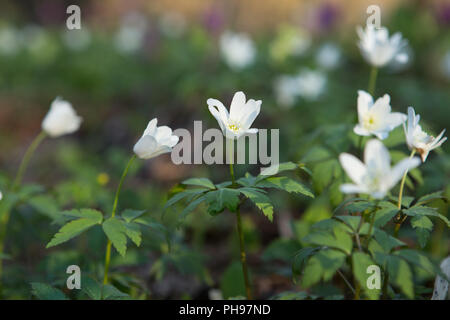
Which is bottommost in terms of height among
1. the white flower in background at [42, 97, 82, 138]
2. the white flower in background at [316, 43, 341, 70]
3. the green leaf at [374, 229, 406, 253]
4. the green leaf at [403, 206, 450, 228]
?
the green leaf at [374, 229, 406, 253]

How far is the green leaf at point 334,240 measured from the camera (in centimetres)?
146

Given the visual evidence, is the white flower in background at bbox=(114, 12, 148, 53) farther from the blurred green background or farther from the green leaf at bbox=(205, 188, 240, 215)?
the green leaf at bbox=(205, 188, 240, 215)

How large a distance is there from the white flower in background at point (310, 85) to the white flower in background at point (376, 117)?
248 centimetres

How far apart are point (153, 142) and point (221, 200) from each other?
A: 0.35 metres

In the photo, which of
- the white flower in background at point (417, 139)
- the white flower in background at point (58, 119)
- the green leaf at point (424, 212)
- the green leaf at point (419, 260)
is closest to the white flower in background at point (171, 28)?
the white flower in background at point (58, 119)

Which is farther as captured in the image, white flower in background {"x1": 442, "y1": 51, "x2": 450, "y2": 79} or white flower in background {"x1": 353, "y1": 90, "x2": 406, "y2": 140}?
white flower in background {"x1": 442, "y1": 51, "x2": 450, "y2": 79}

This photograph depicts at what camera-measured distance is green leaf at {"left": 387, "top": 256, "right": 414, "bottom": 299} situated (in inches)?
51.8

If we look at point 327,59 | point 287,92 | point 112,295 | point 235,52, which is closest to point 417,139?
point 112,295

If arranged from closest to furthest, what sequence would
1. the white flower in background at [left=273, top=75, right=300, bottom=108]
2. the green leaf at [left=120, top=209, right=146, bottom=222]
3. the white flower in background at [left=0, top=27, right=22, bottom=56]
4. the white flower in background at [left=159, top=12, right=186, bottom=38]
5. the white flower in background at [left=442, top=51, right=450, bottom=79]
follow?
1. the green leaf at [left=120, top=209, right=146, bottom=222]
2. the white flower in background at [left=273, top=75, right=300, bottom=108]
3. the white flower in background at [left=442, top=51, right=450, bottom=79]
4. the white flower in background at [left=0, top=27, right=22, bottom=56]
5. the white flower in background at [left=159, top=12, right=186, bottom=38]

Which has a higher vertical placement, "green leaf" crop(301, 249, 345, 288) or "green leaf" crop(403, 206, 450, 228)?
"green leaf" crop(403, 206, 450, 228)

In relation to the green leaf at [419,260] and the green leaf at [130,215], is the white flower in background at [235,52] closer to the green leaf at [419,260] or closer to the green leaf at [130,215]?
the green leaf at [130,215]

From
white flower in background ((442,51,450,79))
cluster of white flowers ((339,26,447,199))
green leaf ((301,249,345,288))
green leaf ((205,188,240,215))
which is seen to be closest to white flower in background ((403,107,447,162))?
cluster of white flowers ((339,26,447,199))

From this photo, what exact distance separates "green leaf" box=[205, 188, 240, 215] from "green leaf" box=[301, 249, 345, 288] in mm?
316

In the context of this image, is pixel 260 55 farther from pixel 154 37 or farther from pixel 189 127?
pixel 154 37
